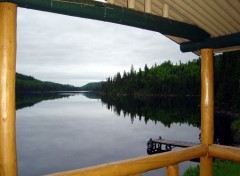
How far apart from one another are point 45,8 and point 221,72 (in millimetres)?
61221

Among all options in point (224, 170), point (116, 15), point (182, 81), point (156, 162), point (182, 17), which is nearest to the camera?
point (156, 162)

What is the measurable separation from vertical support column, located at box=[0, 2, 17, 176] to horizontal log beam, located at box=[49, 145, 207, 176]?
51 cm

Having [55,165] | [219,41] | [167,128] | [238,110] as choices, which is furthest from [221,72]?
[219,41]

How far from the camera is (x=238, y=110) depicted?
5191 cm

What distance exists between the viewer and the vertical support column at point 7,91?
2709 millimetres

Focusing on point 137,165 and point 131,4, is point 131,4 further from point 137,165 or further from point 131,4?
point 137,165

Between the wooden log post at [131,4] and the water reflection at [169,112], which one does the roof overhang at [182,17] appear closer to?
the wooden log post at [131,4]

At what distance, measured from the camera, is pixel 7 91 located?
2.76m

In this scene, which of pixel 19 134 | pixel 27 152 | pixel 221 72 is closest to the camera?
pixel 27 152

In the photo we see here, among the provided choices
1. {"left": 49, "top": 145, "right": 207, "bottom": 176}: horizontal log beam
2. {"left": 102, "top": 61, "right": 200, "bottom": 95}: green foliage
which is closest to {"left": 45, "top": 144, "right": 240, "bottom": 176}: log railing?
{"left": 49, "top": 145, "right": 207, "bottom": 176}: horizontal log beam

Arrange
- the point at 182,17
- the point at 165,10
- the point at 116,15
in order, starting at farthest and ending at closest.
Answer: the point at 182,17, the point at 165,10, the point at 116,15

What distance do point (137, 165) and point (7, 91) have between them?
175cm

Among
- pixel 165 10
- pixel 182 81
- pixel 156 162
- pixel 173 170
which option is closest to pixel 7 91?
pixel 156 162

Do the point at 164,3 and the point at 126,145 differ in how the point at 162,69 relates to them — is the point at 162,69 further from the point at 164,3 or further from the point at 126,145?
the point at 164,3
